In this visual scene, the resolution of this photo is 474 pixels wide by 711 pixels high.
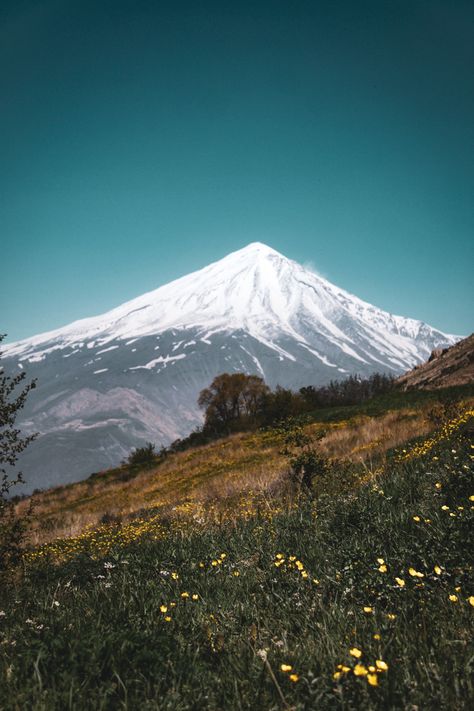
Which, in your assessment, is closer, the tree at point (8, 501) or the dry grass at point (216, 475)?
the tree at point (8, 501)

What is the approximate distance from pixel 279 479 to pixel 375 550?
22.6ft

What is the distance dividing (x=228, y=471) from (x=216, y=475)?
0.57 m

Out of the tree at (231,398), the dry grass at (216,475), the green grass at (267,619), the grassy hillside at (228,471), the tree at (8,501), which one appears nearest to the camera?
the green grass at (267,619)

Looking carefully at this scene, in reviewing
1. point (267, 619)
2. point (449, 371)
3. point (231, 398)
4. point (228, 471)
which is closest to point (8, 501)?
point (267, 619)

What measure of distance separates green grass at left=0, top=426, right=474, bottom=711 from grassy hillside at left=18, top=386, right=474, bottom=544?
463cm

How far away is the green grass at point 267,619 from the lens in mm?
2143

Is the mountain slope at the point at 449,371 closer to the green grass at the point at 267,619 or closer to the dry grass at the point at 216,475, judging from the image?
the dry grass at the point at 216,475

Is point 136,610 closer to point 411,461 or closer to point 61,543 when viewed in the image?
point 411,461

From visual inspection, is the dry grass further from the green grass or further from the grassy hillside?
the green grass

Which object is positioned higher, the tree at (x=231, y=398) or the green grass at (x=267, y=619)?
the green grass at (x=267, y=619)

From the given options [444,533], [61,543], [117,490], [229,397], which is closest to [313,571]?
[444,533]

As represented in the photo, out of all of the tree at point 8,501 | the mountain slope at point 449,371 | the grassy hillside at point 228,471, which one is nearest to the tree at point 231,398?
the mountain slope at point 449,371

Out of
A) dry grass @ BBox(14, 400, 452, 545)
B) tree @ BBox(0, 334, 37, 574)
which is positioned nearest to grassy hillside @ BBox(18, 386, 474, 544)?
dry grass @ BBox(14, 400, 452, 545)

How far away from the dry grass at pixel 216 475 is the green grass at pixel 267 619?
480cm
